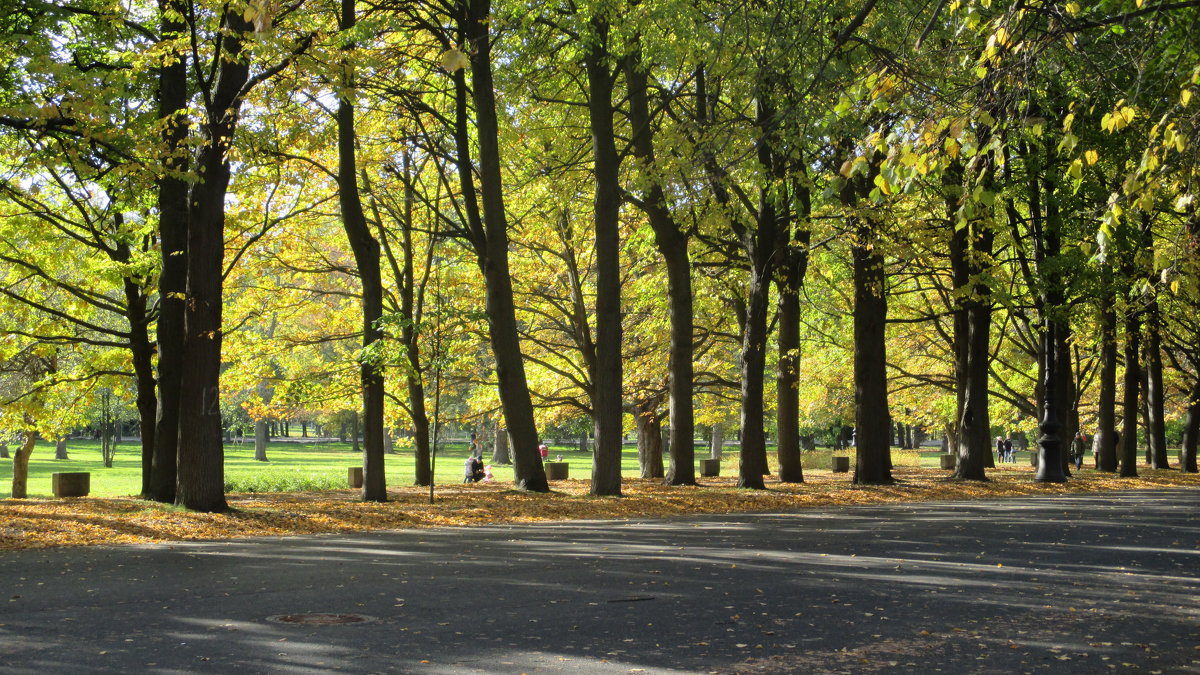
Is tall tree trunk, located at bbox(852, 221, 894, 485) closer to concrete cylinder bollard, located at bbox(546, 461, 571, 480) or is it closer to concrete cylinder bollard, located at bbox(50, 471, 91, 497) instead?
concrete cylinder bollard, located at bbox(546, 461, 571, 480)

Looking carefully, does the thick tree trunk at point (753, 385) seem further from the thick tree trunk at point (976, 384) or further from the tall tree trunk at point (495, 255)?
the thick tree trunk at point (976, 384)

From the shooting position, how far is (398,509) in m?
17.4

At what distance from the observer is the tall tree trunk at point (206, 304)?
15.1 m

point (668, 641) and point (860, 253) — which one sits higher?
point (860, 253)

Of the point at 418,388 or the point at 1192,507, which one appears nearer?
the point at 1192,507

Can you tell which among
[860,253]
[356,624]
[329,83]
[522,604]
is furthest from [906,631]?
[860,253]

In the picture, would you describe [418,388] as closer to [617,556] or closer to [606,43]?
[606,43]

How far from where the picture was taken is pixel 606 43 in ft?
65.0

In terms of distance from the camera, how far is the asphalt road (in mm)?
6406

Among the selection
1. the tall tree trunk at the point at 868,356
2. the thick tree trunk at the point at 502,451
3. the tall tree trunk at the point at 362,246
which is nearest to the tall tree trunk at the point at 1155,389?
the tall tree trunk at the point at 868,356

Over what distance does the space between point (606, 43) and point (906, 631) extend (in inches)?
572

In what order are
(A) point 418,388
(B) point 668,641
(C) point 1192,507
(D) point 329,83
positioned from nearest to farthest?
(B) point 668,641, (D) point 329,83, (C) point 1192,507, (A) point 418,388

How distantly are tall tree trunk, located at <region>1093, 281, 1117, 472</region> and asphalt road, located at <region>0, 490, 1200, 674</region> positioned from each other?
12699 millimetres

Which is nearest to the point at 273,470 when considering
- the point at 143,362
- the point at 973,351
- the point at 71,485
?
the point at 71,485
